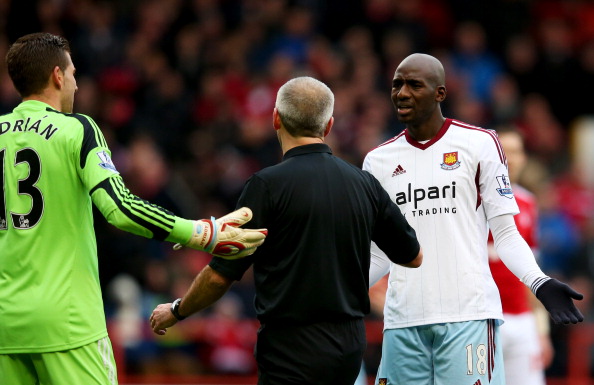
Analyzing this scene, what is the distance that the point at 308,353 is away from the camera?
4871 mm

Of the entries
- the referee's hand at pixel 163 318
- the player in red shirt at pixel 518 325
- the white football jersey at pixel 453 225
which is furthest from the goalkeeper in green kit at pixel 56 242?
the player in red shirt at pixel 518 325

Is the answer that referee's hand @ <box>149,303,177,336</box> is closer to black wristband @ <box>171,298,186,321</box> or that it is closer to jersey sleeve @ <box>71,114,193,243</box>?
black wristband @ <box>171,298,186,321</box>

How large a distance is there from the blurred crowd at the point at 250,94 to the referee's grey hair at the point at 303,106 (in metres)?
6.71

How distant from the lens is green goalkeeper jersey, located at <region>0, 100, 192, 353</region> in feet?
16.4

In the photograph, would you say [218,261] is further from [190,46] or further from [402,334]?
[190,46]

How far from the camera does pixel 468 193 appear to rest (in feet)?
18.9

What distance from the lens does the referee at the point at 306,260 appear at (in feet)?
16.1

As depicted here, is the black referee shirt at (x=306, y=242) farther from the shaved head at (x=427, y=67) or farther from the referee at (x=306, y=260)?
the shaved head at (x=427, y=67)

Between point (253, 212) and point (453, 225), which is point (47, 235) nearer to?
point (253, 212)

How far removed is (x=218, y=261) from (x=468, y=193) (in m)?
1.58

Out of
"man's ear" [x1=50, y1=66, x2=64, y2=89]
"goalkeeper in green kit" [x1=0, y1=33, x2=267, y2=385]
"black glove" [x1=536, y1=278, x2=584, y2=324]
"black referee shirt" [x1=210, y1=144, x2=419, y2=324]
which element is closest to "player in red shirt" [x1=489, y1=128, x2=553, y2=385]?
"black glove" [x1=536, y1=278, x2=584, y2=324]

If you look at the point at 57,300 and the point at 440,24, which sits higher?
the point at 440,24

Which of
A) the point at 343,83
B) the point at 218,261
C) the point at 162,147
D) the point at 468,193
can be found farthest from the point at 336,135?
the point at 218,261

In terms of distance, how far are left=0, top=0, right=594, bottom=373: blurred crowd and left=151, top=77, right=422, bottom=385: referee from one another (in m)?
6.60
